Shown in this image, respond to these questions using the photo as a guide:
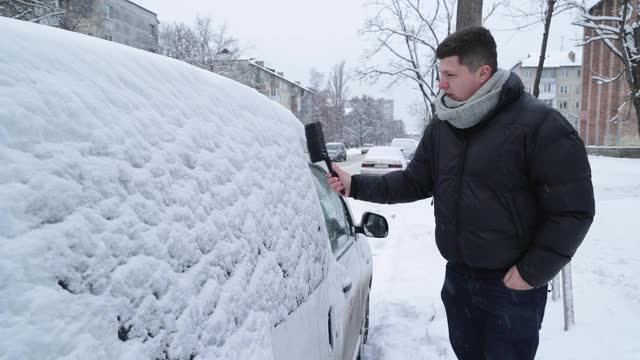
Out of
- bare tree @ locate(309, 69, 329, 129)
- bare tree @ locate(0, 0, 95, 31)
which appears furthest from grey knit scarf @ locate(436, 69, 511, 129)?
bare tree @ locate(309, 69, 329, 129)

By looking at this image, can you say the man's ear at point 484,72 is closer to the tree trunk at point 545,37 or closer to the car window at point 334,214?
the car window at point 334,214

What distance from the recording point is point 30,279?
615 millimetres

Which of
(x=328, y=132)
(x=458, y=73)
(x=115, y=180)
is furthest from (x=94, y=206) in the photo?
(x=328, y=132)

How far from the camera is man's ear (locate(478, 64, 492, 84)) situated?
2.01 m

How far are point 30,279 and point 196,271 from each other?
1.16ft

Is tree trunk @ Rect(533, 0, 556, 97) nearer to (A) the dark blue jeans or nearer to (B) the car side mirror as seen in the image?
(B) the car side mirror

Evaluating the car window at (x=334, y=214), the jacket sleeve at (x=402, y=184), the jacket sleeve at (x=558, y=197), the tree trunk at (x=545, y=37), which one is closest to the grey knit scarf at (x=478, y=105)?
the jacket sleeve at (x=558, y=197)

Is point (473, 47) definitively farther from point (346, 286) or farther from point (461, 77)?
point (346, 286)

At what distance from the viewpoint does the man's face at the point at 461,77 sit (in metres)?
2.01

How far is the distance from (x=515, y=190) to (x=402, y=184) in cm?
72

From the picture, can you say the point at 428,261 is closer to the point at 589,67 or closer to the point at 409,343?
the point at 409,343

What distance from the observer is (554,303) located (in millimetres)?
4223

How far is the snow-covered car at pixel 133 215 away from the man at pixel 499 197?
3.16 feet

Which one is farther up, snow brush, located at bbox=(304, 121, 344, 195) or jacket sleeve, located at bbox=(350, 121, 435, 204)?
snow brush, located at bbox=(304, 121, 344, 195)
